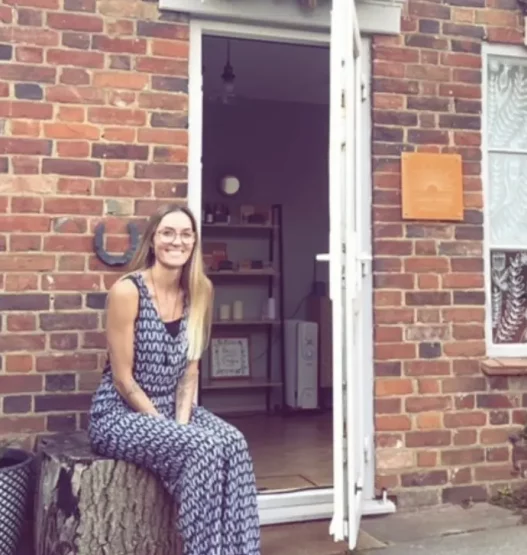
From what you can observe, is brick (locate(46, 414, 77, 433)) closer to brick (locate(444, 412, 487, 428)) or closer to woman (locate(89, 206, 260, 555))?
A: woman (locate(89, 206, 260, 555))

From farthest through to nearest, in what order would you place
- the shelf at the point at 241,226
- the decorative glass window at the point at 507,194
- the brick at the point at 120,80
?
the shelf at the point at 241,226 < the decorative glass window at the point at 507,194 < the brick at the point at 120,80

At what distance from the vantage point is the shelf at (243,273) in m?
6.77

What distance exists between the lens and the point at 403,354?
152 inches

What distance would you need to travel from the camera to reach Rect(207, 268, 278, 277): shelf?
6766mm

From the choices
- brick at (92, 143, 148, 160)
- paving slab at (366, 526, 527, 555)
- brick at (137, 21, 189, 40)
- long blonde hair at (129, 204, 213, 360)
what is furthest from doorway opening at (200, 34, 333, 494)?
long blonde hair at (129, 204, 213, 360)

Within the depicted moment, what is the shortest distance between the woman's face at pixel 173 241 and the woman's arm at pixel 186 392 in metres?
0.40

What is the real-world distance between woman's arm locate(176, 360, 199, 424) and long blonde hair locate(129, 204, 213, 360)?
0.05 m

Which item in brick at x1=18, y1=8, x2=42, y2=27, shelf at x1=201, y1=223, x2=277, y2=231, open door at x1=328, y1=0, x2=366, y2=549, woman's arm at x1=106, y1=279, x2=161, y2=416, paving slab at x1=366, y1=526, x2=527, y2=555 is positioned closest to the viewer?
woman's arm at x1=106, y1=279, x2=161, y2=416

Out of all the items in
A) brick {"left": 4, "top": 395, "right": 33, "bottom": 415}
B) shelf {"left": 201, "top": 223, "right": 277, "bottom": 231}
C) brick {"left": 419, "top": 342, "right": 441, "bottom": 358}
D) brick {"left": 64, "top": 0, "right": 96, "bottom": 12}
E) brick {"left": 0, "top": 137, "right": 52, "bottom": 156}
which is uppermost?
brick {"left": 64, "top": 0, "right": 96, "bottom": 12}

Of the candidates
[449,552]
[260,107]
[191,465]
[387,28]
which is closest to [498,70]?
[387,28]

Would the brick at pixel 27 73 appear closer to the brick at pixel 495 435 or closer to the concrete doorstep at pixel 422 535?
the concrete doorstep at pixel 422 535

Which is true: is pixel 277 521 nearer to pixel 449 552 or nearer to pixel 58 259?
pixel 449 552

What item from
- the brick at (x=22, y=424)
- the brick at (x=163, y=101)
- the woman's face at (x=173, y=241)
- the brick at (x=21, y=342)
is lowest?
the brick at (x=22, y=424)

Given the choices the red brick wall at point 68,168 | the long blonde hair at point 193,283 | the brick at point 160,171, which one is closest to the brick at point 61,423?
the red brick wall at point 68,168
